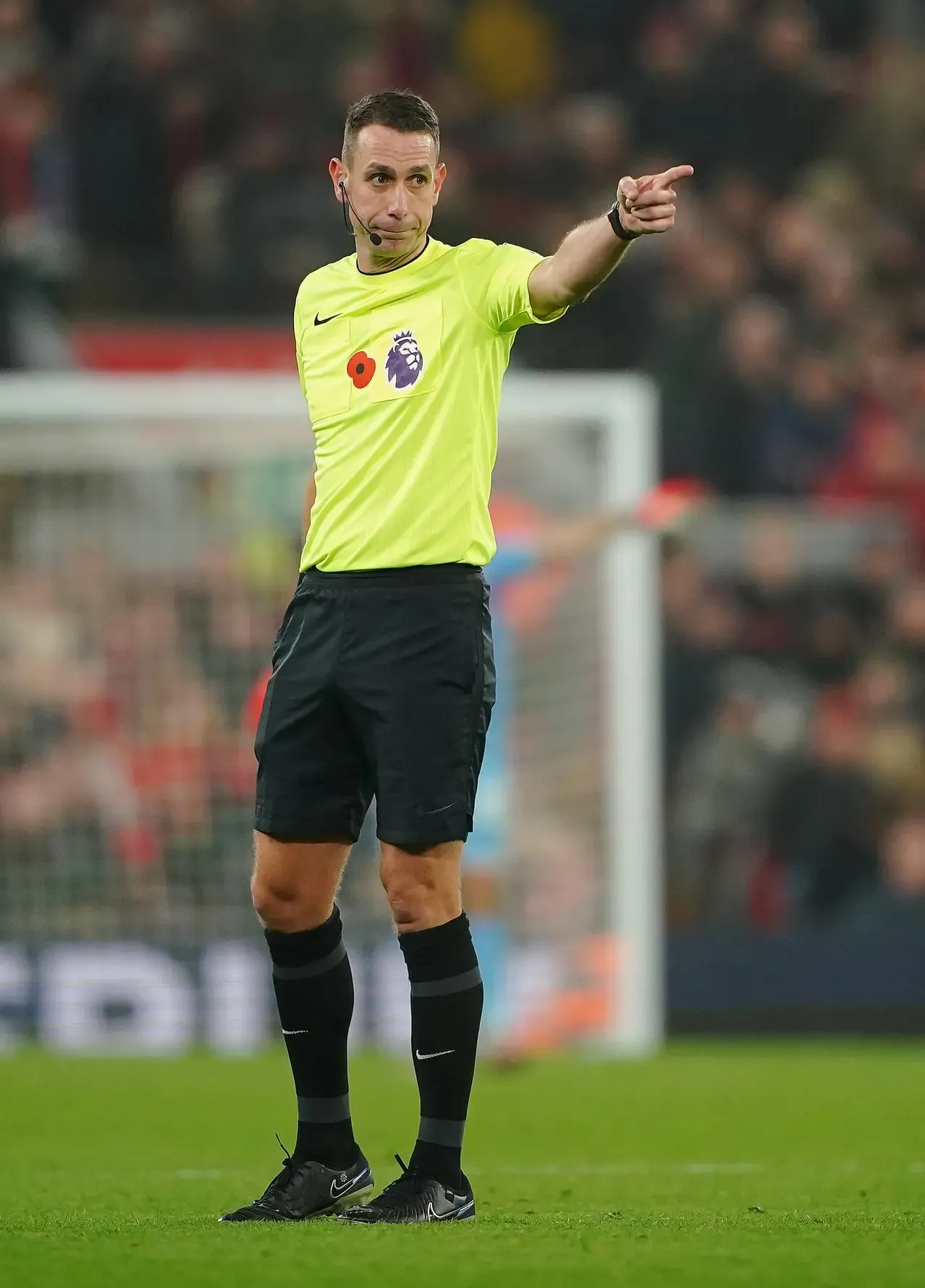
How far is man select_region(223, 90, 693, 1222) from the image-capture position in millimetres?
3654

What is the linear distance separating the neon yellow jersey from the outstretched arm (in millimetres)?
88

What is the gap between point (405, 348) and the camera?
3.73 metres

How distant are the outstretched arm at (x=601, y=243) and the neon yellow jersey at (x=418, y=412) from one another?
0.09m

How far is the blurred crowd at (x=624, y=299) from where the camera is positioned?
8117 millimetres

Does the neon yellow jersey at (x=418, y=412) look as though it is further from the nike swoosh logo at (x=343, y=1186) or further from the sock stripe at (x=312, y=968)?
the nike swoosh logo at (x=343, y=1186)

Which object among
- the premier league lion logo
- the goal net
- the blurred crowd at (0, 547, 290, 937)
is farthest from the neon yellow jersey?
the blurred crowd at (0, 547, 290, 937)

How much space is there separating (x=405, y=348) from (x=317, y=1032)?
45.0 inches

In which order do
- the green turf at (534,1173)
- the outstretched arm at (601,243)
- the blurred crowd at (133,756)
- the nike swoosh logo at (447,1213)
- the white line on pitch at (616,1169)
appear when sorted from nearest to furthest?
1. the green turf at (534,1173)
2. the outstretched arm at (601,243)
3. the nike swoosh logo at (447,1213)
4. the white line on pitch at (616,1169)
5. the blurred crowd at (133,756)

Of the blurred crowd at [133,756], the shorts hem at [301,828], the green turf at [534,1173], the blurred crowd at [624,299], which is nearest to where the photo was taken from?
Answer: the green turf at [534,1173]

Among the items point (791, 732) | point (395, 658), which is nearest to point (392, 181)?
point (395, 658)

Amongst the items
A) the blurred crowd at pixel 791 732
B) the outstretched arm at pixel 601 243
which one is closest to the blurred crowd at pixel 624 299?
the blurred crowd at pixel 791 732

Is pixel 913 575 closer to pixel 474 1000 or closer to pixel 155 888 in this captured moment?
pixel 155 888

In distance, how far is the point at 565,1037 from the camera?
809 centimetres

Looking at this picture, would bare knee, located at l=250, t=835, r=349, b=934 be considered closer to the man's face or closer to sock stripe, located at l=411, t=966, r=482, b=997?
sock stripe, located at l=411, t=966, r=482, b=997
